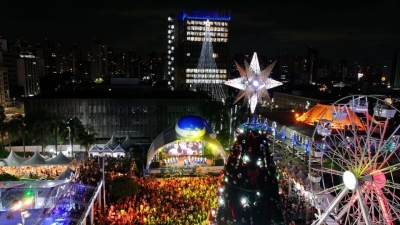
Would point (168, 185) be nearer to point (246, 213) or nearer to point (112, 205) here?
point (112, 205)

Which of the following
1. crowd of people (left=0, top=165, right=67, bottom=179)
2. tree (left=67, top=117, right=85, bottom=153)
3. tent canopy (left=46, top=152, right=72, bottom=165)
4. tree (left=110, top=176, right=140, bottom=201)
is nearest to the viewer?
tree (left=110, top=176, right=140, bottom=201)

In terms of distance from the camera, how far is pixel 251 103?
13.2 meters

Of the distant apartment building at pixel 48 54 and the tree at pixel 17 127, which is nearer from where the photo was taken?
the tree at pixel 17 127

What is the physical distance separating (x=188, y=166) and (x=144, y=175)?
16.1ft

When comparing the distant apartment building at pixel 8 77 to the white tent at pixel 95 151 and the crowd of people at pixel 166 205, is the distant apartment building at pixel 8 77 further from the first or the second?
the crowd of people at pixel 166 205

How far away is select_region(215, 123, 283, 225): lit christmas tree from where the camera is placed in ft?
39.2

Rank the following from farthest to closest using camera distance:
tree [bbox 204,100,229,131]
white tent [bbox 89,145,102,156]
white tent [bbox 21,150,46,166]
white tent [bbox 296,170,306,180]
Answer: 1. tree [bbox 204,100,229,131]
2. white tent [bbox 89,145,102,156]
3. white tent [bbox 21,150,46,166]
4. white tent [bbox 296,170,306,180]

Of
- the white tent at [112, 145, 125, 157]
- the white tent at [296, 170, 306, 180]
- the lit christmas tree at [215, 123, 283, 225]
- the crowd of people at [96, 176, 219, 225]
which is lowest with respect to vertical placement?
the crowd of people at [96, 176, 219, 225]

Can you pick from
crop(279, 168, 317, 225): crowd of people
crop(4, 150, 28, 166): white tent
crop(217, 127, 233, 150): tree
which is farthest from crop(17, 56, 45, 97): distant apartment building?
crop(279, 168, 317, 225): crowd of people

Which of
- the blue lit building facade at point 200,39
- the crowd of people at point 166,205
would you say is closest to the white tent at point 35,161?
the crowd of people at point 166,205

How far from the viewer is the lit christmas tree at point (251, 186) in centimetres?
1195

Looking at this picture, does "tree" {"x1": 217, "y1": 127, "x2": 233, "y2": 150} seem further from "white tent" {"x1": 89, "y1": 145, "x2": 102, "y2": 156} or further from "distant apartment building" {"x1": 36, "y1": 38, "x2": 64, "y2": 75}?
"distant apartment building" {"x1": 36, "y1": 38, "x2": 64, "y2": 75}

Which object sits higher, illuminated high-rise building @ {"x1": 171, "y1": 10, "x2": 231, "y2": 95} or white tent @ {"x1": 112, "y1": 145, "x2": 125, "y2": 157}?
illuminated high-rise building @ {"x1": 171, "y1": 10, "x2": 231, "y2": 95}

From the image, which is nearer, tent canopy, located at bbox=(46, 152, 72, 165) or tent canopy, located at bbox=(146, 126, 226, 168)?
tent canopy, located at bbox=(46, 152, 72, 165)
